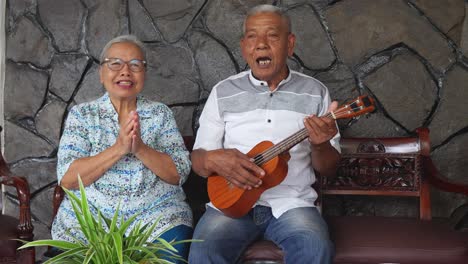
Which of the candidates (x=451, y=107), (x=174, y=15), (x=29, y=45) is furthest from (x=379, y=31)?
(x=29, y=45)

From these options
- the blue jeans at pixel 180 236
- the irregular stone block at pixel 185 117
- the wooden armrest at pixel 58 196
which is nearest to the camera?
the blue jeans at pixel 180 236

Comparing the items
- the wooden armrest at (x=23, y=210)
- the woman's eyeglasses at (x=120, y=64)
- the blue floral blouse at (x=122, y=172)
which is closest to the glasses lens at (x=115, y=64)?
the woman's eyeglasses at (x=120, y=64)

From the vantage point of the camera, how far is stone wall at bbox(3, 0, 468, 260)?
3.71 meters

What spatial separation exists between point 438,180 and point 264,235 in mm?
942

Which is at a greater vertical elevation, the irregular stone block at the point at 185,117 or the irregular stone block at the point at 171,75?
the irregular stone block at the point at 171,75

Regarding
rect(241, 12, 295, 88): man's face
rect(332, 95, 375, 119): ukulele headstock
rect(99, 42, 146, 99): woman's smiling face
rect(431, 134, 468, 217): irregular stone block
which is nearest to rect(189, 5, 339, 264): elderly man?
rect(241, 12, 295, 88): man's face

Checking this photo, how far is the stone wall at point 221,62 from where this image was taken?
3715mm

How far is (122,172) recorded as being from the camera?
3.09 metres

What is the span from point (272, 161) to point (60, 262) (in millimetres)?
1155

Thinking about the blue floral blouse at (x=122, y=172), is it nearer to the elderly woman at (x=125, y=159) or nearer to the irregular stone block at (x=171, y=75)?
the elderly woman at (x=125, y=159)

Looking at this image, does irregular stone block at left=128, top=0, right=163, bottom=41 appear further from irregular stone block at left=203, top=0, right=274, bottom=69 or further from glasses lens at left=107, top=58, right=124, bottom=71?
glasses lens at left=107, top=58, right=124, bottom=71

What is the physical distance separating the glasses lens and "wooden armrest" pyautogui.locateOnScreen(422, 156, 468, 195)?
5.21 feet

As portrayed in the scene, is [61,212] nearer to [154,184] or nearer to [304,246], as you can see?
[154,184]

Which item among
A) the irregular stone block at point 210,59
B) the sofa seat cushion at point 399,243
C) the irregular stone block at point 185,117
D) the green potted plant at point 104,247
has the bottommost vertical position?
the sofa seat cushion at point 399,243
